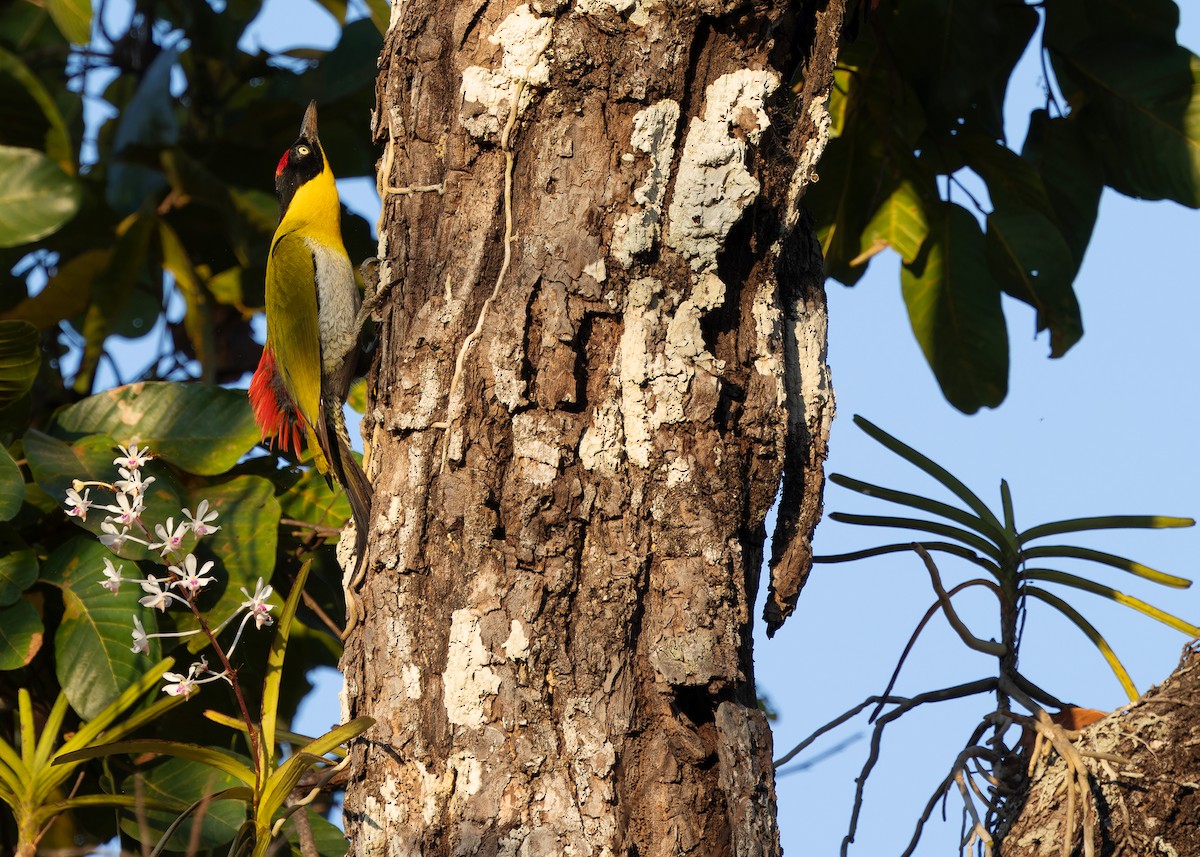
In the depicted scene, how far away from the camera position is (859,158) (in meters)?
3.12

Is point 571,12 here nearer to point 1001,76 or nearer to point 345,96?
point 1001,76

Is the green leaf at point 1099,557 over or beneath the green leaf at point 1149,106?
beneath

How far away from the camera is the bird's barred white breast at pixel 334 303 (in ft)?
10.2

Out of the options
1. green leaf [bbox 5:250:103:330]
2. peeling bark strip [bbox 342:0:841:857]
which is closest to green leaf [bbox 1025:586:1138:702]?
peeling bark strip [bbox 342:0:841:857]

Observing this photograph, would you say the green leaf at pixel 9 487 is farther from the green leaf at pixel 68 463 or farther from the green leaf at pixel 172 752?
the green leaf at pixel 172 752

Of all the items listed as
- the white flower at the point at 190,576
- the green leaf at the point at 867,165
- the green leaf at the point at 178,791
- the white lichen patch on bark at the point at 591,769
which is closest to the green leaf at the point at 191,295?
the green leaf at the point at 178,791

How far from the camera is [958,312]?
3.18 m

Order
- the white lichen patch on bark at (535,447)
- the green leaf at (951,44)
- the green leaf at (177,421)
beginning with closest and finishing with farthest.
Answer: the white lichen patch on bark at (535,447) < the green leaf at (177,421) < the green leaf at (951,44)

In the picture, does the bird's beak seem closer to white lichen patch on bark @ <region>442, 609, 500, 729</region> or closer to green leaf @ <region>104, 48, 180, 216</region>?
green leaf @ <region>104, 48, 180, 216</region>

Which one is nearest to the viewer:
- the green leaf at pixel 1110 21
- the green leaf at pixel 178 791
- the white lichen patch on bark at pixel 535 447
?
the white lichen patch on bark at pixel 535 447

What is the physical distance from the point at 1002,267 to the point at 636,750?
2.01 metres

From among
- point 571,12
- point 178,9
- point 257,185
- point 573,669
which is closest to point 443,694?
point 573,669

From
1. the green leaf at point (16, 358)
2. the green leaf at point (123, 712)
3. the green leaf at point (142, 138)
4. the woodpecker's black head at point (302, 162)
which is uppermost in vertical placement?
the woodpecker's black head at point (302, 162)

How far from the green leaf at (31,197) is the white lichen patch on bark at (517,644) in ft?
5.81
